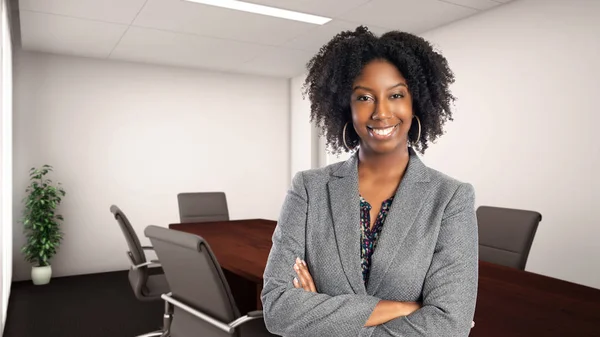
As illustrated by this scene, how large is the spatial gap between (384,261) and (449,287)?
0.48 ft

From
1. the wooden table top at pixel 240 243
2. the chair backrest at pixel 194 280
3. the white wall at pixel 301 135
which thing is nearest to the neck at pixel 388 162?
the chair backrest at pixel 194 280

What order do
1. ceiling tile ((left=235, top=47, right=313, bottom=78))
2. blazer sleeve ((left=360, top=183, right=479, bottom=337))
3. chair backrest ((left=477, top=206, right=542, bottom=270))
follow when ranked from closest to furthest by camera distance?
1. blazer sleeve ((left=360, top=183, right=479, bottom=337))
2. chair backrest ((left=477, top=206, right=542, bottom=270))
3. ceiling tile ((left=235, top=47, right=313, bottom=78))

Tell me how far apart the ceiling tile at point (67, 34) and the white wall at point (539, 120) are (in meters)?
3.19

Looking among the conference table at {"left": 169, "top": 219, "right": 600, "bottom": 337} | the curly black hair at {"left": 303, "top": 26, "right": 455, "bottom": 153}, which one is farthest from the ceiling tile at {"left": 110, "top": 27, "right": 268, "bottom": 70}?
the curly black hair at {"left": 303, "top": 26, "right": 455, "bottom": 153}

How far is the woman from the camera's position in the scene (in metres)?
1.04

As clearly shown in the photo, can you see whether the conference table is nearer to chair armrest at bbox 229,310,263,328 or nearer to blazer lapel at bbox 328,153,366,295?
chair armrest at bbox 229,310,263,328

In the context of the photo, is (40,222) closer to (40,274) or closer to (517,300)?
(40,274)

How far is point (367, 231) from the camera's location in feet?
3.75

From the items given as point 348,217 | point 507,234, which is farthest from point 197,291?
point 507,234

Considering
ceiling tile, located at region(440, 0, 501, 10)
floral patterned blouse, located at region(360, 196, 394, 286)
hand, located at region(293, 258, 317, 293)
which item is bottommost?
hand, located at region(293, 258, 317, 293)

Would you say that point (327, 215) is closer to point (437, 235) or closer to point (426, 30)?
point (437, 235)

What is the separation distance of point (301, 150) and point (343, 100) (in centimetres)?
557

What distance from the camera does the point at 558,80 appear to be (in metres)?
3.41

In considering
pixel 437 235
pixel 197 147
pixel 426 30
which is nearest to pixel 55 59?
pixel 197 147
